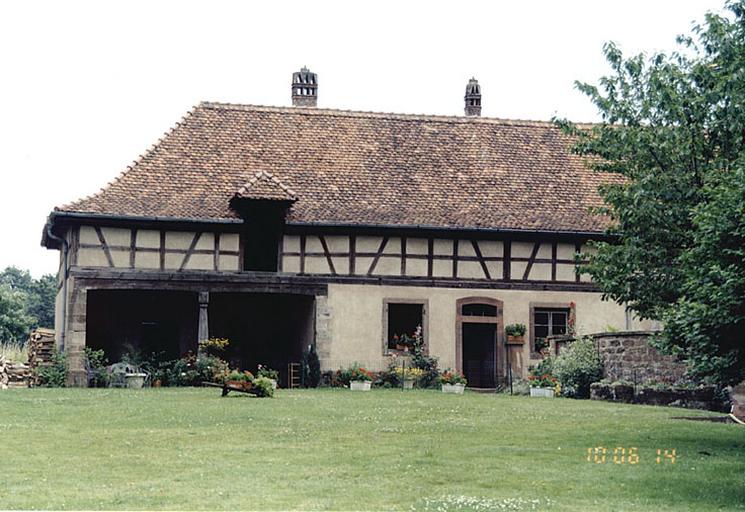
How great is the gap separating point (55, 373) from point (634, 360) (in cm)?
1463

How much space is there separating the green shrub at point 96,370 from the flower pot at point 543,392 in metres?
10.7

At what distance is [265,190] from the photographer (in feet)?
105

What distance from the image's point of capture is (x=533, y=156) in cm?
3719

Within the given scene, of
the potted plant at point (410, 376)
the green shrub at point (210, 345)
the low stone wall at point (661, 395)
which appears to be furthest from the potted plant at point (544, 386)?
the green shrub at point (210, 345)

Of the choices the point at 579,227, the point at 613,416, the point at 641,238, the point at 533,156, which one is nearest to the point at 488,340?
the point at 579,227

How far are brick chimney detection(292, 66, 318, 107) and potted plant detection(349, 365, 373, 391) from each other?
11005 millimetres

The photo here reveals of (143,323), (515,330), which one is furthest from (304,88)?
(515,330)

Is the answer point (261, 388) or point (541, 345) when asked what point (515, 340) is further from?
point (261, 388)

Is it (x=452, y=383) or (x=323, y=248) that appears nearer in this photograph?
(x=452, y=383)

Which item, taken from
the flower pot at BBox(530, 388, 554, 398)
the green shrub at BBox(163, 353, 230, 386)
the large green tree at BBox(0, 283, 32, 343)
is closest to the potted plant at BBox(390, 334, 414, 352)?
the flower pot at BBox(530, 388, 554, 398)

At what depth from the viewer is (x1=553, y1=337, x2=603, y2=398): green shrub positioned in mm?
28016

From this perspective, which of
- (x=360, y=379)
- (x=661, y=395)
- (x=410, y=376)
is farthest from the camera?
(x=410, y=376)

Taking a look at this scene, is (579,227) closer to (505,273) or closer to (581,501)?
(505,273)

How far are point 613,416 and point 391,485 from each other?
9581 millimetres
